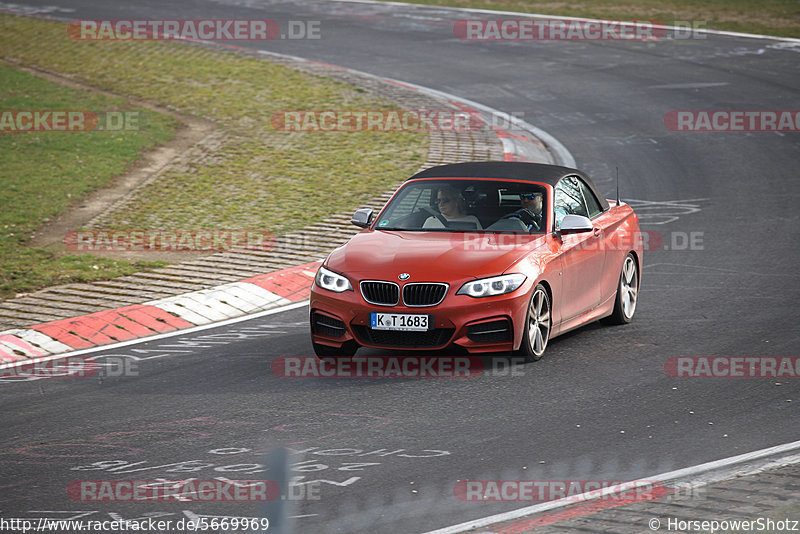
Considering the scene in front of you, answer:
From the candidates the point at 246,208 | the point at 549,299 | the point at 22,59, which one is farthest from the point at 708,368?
the point at 22,59

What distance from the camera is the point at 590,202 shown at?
37.3ft

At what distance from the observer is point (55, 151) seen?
19391 mm

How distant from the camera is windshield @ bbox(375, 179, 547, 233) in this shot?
34.2 ft

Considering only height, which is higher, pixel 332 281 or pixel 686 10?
pixel 686 10

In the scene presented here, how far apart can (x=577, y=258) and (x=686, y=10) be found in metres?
28.4

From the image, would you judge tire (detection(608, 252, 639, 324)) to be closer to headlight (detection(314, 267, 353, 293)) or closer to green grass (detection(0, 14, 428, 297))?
headlight (detection(314, 267, 353, 293))

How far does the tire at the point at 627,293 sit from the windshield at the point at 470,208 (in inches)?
52.9

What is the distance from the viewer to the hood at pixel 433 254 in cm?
948

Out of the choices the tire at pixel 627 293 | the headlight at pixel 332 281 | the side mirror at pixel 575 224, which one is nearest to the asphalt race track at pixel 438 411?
the tire at pixel 627 293

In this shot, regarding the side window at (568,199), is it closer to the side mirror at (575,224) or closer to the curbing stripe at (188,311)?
the side mirror at (575,224)

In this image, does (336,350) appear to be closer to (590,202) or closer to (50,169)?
(590,202)

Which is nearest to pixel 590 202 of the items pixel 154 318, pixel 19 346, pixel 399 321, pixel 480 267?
pixel 480 267

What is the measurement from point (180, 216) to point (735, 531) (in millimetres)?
11351

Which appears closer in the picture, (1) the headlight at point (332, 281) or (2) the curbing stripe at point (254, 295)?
(1) the headlight at point (332, 281)
